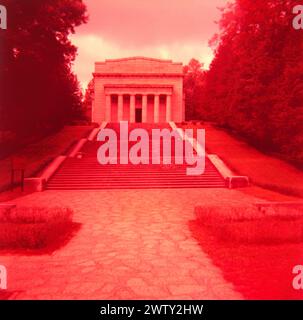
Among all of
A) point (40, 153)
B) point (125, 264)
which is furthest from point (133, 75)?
point (125, 264)

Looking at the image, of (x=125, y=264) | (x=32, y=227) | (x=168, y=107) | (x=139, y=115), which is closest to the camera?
(x=125, y=264)

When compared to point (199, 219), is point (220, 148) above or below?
above

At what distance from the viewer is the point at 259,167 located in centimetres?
1775

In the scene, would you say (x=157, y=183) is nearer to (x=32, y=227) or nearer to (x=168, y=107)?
(x=32, y=227)

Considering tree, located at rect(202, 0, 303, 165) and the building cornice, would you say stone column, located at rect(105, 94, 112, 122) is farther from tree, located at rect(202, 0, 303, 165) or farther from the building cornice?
tree, located at rect(202, 0, 303, 165)

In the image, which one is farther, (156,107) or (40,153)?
(156,107)

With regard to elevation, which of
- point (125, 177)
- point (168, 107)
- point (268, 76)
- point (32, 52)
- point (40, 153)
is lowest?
point (125, 177)

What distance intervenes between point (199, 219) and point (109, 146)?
642 inches

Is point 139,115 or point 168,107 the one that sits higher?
point 168,107

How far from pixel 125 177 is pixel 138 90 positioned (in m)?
33.5
